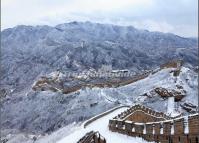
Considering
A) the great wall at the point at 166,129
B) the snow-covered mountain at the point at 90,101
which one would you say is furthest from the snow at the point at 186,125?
the snow-covered mountain at the point at 90,101

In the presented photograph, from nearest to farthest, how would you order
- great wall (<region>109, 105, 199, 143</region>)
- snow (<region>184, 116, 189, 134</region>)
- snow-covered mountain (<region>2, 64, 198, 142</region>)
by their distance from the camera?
great wall (<region>109, 105, 199, 143</region>) < snow (<region>184, 116, 189, 134</region>) < snow-covered mountain (<region>2, 64, 198, 142</region>)

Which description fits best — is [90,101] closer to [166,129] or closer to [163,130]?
[163,130]

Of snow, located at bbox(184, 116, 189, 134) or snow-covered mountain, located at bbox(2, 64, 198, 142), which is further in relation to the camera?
snow-covered mountain, located at bbox(2, 64, 198, 142)

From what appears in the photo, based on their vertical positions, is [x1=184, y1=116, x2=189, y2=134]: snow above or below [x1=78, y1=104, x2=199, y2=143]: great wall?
above

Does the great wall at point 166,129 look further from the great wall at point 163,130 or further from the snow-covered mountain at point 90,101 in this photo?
the snow-covered mountain at point 90,101

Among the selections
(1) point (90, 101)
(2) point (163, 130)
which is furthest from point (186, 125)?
(1) point (90, 101)

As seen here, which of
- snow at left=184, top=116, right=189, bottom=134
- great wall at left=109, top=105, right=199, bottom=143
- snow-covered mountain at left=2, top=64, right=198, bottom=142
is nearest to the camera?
great wall at left=109, top=105, right=199, bottom=143

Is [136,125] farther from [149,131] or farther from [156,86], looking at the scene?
[156,86]

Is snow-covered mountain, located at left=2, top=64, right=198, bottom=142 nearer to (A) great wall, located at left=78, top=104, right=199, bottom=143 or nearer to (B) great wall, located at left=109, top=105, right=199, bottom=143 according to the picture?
(B) great wall, located at left=109, top=105, right=199, bottom=143

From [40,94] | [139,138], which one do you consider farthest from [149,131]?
[40,94]

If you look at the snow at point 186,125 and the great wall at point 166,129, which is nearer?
the great wall at point 166,129

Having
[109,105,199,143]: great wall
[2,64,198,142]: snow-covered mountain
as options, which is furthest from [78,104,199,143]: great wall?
[2,64,198,142]: snow-covered mountain
